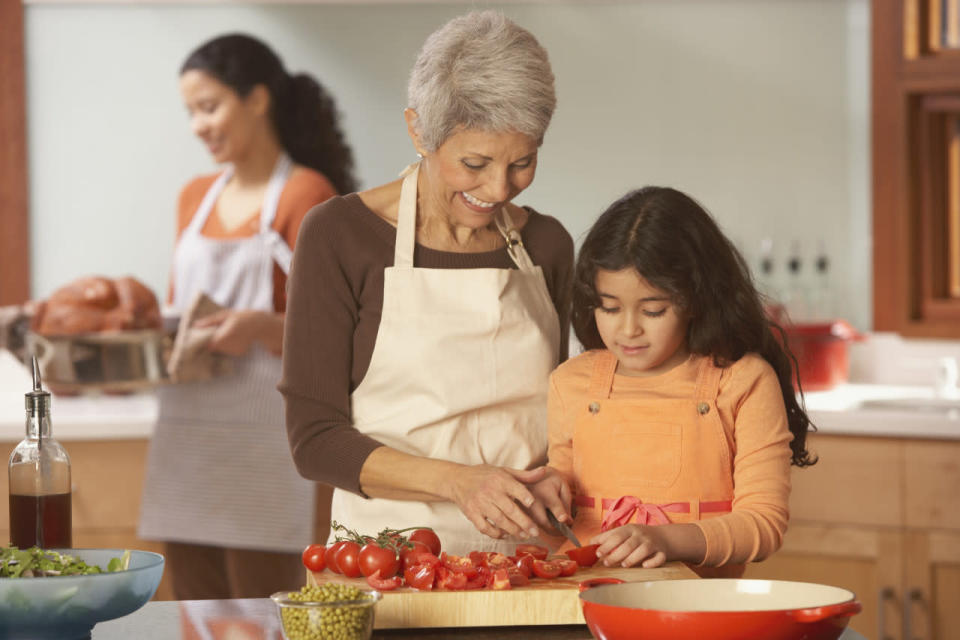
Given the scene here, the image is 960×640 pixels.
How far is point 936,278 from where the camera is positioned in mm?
3318

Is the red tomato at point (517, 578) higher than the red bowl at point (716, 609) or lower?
lower

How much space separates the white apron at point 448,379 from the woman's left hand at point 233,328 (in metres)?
0.90

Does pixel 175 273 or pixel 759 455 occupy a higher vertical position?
pixel 175 273

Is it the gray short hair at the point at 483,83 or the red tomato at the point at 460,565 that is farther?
the gray short hair at the point at 483,83

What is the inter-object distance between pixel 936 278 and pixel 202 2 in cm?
207

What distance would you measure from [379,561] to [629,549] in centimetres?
27

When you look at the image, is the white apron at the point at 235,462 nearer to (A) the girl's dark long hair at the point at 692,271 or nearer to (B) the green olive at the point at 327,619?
(A) the girl's dark long hair at the point at 692,271

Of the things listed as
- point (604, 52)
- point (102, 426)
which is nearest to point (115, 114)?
point (102, 426)

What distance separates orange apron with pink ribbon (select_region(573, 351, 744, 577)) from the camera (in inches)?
62.0

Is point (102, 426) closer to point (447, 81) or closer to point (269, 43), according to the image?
point (269, 43)

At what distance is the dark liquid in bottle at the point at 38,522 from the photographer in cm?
132

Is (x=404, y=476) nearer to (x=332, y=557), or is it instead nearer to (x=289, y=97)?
(x=332, y=557)

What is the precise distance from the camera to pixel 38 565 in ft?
3.84

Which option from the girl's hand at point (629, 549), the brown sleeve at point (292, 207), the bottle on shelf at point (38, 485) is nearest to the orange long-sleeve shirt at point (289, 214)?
the brown sleeve at point (292, 207)
